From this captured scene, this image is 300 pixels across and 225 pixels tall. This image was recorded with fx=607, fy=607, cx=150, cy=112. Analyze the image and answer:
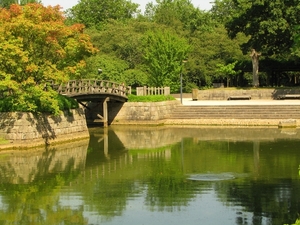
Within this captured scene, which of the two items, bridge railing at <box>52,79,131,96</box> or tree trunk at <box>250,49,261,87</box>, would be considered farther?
tree trunk at <box>250,49,261,87</box>

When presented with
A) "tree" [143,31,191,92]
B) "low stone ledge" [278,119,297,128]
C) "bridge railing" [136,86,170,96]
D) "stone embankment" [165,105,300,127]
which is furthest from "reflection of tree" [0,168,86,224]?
"tree" [143,31,191,92]

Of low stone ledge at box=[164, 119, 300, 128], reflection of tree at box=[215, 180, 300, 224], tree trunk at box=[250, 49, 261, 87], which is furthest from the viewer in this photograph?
tree trunk at box=[250, 49, 261, 87]

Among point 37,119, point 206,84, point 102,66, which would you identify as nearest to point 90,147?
point 37,119

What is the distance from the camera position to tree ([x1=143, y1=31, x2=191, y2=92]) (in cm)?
5447

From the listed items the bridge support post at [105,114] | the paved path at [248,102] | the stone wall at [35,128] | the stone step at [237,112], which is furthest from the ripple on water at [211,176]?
the paved path at [248,102]

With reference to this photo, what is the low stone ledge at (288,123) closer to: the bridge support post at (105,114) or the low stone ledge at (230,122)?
the low stone ledge at (230,122)

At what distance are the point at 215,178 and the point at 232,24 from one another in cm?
3326

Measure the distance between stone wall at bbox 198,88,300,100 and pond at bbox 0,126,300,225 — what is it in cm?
1519

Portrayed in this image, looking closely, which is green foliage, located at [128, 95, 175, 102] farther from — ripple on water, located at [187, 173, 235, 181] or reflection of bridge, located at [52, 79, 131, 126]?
ripple on water, located at [187, 173, 235, 181]

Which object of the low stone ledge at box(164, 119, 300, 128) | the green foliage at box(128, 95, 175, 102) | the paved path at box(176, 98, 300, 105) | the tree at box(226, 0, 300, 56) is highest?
the tree at box(226, 0, 300, 56)

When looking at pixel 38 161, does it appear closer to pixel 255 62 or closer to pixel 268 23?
pixel 268 23

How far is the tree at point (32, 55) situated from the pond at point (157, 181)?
2860 mm

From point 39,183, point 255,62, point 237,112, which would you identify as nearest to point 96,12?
point 255,62

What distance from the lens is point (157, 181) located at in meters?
23.0
